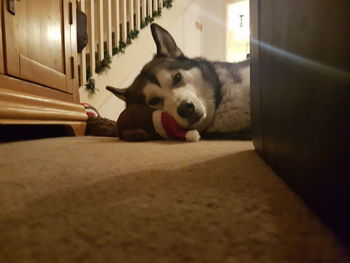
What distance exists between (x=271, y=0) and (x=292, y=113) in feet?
0.71

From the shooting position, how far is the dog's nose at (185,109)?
1.10 m

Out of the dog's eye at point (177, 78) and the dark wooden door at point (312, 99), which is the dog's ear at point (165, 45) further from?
the dark wooden door at point (312, 99)

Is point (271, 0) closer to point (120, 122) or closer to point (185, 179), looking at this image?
point (185, 179)

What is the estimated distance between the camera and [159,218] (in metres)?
0.33

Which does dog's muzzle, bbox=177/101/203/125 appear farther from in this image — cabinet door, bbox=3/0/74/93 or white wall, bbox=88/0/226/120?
white wall, bbox=88/0/226/120

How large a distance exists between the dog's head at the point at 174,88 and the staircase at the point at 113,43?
104cm

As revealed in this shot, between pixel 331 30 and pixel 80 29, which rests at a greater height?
pixel 80 29

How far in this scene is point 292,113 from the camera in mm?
410

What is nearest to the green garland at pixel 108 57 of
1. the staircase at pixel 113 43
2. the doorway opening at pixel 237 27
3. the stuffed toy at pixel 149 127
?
the staircase at pixel 113 43

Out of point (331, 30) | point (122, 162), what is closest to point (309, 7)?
point (331, 30)

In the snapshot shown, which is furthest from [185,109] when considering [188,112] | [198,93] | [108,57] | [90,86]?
[108,57]

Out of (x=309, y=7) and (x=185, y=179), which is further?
(x=185, y=179)

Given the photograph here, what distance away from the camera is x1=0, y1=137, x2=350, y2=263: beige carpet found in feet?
0.86

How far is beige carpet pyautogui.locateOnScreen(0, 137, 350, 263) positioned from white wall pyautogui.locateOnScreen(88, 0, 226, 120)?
1.92 m
